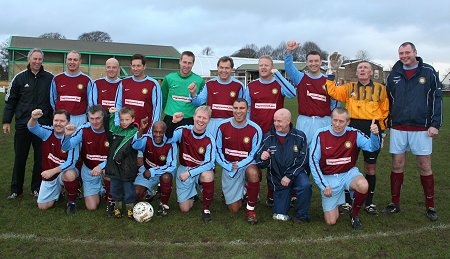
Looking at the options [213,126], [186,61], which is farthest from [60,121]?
[213,126]

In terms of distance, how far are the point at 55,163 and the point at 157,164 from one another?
4.25ft

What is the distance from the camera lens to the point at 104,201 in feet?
17.7

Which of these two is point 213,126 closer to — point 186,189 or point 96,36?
point 186,189

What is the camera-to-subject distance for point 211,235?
4.20 m

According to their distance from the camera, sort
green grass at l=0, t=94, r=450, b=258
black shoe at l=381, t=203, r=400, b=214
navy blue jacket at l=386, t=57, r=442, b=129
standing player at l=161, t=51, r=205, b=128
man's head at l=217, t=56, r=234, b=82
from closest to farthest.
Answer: green grass at l=0, t=94, r=450, b=258, navy blue jacket at l=386, t=57, r=442, b=129, black shoe at l=381, t=203, r=400, b=214, man's head at l=217, t=56, r=234, b=82, standing player at l=161, t=51, r=205, b=128

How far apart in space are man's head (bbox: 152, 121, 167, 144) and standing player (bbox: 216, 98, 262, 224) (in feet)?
2.34

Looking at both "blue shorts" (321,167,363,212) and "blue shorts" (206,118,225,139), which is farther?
"blue shorts" (206,118,225,139)

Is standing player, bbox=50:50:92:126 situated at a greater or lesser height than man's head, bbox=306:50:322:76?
lesser

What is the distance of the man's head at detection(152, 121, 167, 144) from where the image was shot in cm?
488

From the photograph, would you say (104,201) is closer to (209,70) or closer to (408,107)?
(408,107)

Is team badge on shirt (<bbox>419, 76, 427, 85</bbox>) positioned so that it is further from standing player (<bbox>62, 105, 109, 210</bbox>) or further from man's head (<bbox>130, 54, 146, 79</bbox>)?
standing player (<bbox>62, 105, 109, 210</bbox>)

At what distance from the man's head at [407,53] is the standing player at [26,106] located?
464 cm

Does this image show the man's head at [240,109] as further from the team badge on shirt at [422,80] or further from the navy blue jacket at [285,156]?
the team badge on shirt at [422,80]

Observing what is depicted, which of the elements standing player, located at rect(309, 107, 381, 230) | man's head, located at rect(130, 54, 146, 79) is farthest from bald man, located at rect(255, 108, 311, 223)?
man's head, located at rect(130, 54, 146, 79)
